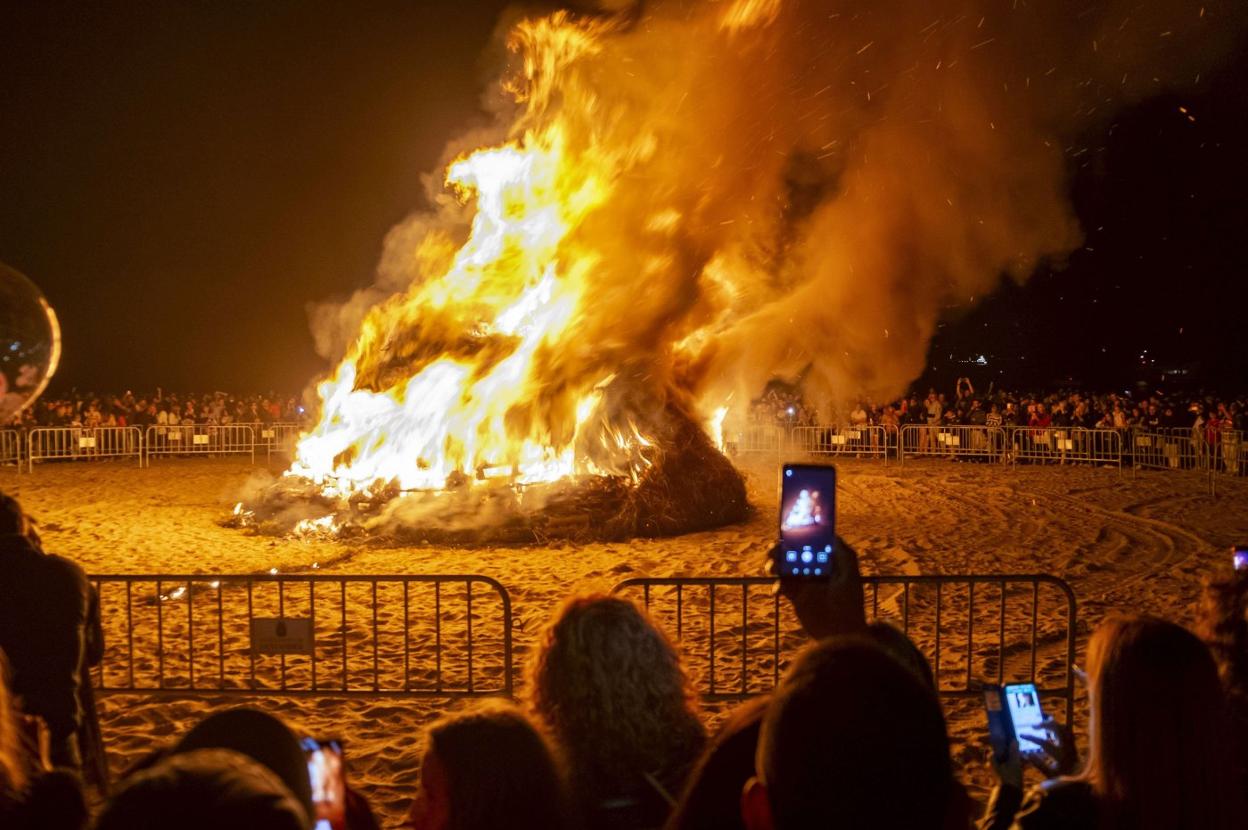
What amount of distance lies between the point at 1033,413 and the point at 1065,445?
5.34 ft

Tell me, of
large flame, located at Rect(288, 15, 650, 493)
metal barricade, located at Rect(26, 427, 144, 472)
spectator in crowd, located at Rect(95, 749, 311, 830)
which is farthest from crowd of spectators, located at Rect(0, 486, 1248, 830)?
metal barricade, located at Rect(26, 427, 144, 472)

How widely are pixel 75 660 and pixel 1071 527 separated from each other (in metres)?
13.6

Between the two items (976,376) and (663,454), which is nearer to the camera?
(663,454)

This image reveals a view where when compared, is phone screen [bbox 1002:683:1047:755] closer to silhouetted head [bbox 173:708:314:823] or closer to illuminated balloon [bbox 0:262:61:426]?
silhouetted head [bbox 173:708:314:823]

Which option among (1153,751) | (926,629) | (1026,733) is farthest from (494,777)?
(926,629)

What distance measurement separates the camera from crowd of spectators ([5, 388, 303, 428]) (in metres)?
25.5

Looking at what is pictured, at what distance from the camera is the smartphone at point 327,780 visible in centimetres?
218

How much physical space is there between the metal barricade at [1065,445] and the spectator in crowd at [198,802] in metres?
23.6

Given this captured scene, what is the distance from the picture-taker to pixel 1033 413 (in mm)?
24250

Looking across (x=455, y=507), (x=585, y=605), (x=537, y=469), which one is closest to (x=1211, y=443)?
(x=537, y=469)

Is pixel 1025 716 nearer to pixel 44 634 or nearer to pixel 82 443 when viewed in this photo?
pixel 44 634

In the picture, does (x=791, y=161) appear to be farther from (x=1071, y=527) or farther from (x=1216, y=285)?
(x=1216, y=285)

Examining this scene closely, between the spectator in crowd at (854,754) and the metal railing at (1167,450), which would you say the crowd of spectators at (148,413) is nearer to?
the metal railing at (1167,450)

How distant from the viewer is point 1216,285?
136ft
